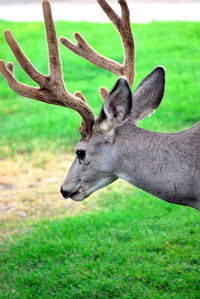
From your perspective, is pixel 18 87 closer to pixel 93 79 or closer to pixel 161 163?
pixel 161 163

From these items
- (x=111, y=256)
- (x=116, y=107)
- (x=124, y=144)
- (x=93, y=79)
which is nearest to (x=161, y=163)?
(x=124, y=144)

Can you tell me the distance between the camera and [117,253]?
5.35m

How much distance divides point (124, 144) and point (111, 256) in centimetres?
126

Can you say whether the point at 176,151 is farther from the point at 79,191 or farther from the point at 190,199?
the point at 79,191

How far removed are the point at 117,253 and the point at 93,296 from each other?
2.34 feet

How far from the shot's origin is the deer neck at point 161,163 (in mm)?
4195

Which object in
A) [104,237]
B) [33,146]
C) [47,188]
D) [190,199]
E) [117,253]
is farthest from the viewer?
[33,146]

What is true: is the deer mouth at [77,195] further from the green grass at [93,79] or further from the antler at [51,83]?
the green grass at [93,79]

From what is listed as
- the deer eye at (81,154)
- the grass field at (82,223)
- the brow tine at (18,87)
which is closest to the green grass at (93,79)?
the grass field at (82,223)

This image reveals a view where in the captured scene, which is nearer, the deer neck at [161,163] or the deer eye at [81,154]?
the deer neck at [161,163]

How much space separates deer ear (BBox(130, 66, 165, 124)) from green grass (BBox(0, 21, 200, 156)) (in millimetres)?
3917

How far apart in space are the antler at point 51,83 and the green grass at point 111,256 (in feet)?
3.54

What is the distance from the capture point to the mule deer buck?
4.21 metres

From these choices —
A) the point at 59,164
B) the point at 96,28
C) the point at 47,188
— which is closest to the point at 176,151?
the point at 47,188
